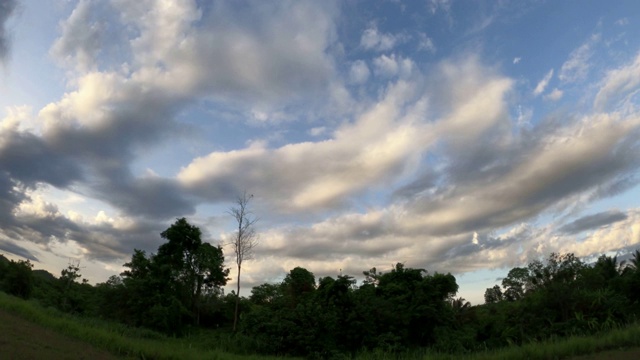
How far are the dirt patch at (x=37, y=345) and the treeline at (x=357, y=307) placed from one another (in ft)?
37.4

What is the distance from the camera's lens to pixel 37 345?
11773 mm

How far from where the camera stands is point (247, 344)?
78.1 ft

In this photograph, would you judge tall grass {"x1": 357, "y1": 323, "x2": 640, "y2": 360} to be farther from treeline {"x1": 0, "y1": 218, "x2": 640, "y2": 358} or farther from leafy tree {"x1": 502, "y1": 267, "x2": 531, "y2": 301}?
leafy tree {"x1": 502, "y1": 267, "x2": 531, "y2": 301}

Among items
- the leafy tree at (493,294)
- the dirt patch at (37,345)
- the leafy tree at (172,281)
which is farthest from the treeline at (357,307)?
the leafy tree at (493,294)

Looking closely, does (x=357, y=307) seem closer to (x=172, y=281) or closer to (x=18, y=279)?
(x=172, y=281)

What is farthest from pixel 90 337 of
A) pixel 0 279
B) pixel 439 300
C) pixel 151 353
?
pixel 0 279

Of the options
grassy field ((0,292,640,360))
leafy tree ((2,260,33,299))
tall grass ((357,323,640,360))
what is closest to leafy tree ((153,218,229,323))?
leafy tree ((2,260,33,299))

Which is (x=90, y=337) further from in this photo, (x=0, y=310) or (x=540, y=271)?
(x=540, y=271)

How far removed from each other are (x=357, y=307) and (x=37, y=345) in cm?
1800

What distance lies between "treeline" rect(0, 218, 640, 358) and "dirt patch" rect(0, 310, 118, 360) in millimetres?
11387

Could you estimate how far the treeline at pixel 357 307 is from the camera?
2438 cm

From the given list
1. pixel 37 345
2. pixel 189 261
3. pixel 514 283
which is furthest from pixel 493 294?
pixel 37 345

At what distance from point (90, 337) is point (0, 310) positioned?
14.4 ft

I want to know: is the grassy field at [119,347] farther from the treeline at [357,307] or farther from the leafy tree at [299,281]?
the leafy tree at [299,281]
